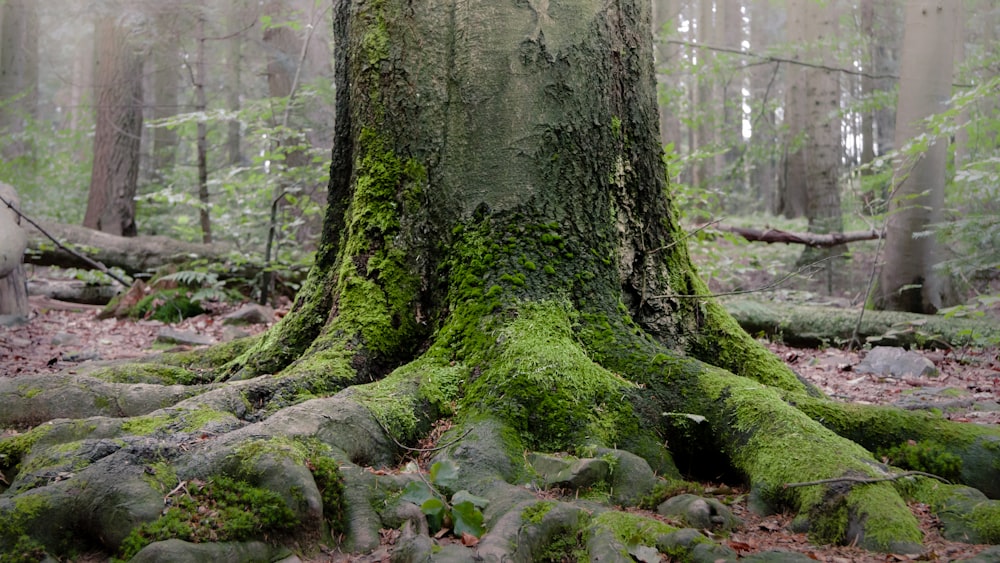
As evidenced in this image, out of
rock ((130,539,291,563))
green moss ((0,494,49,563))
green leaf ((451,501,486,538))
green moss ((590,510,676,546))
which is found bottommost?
green moss ((590,510,676,546))

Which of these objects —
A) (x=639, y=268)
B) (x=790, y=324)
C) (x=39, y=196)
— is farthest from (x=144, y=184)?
(x=639, y=268)

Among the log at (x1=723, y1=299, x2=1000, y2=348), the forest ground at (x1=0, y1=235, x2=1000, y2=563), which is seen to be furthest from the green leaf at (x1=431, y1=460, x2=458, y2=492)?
the log at (x1=723, y1=299, x2=1000, y2=348)

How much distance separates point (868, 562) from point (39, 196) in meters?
19.0

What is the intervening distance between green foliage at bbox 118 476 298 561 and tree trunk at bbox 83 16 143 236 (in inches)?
504

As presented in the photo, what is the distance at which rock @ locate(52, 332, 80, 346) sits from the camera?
6891 mm

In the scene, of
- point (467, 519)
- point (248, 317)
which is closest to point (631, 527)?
point (467, 519)

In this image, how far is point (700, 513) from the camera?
2.46 m

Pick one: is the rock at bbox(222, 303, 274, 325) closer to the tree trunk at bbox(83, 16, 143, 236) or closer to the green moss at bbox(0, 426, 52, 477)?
the green moss at bbox(0, 426, 52, 477)

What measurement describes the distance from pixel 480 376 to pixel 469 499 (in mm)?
792

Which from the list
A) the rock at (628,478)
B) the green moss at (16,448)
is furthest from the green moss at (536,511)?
the green moss at (16,448)

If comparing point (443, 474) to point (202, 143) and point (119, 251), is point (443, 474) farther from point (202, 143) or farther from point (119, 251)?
point (202, 143)

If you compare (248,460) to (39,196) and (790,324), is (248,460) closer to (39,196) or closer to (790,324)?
(790,324)

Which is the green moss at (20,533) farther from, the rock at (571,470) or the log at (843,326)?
the log at (843,326)

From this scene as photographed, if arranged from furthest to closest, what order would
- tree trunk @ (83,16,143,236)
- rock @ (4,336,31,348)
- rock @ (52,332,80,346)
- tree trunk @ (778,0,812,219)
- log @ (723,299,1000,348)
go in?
1. tree trunk @ (778,0,812,219)
2. tree trunk @ (83,16,143,236)
3. log @ (723,299,1000,348)
4. rock @ (52,332,80,346)
5. rock @ (4,336,31,348)
